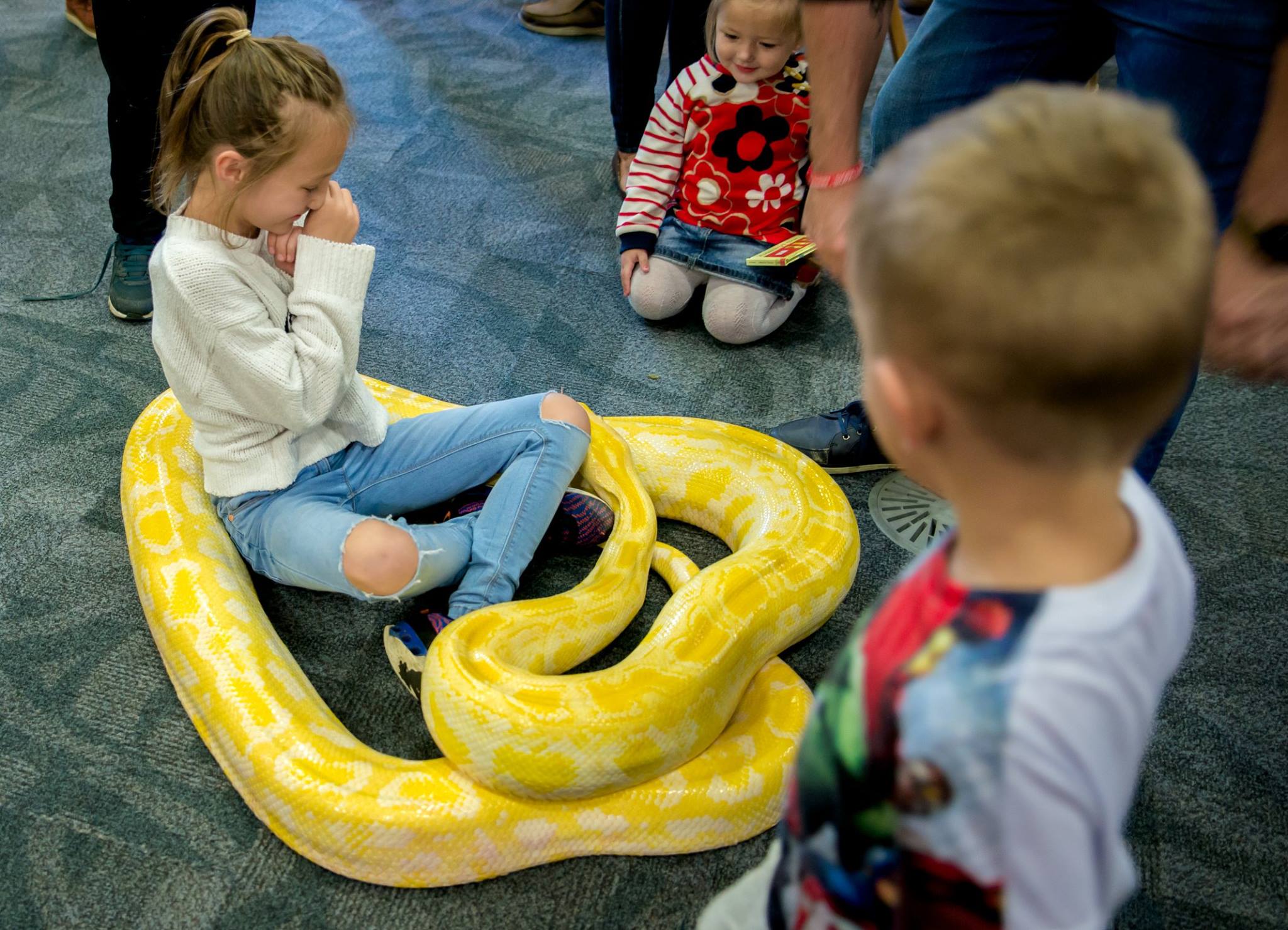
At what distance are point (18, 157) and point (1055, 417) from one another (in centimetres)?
392

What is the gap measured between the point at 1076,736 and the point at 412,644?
4.47 feet

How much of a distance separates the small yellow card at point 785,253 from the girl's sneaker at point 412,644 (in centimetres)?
141

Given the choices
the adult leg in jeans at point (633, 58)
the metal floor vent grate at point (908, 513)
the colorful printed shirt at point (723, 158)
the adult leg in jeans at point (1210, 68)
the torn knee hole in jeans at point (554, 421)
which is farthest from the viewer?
the adult leg in jeans at point (633, 58)

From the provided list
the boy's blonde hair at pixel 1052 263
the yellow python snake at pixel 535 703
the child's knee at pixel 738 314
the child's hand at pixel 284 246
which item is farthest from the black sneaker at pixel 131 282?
the boy's blonde hair at pixel 1052 263

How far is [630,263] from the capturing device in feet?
9.51

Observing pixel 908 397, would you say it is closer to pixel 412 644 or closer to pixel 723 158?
pixel 412 644

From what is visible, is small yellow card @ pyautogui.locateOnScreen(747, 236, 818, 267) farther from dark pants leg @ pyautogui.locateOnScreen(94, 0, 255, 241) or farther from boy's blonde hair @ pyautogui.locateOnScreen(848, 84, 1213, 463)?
boy's blonde hair @ pyautogui.locateOnScreen(848, 84, 1213, 463)

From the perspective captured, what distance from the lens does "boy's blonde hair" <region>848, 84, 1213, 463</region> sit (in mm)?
630

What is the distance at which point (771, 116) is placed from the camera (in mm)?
2803

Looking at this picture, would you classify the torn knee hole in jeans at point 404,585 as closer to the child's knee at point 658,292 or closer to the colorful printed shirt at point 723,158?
the child's knee at point 658,292

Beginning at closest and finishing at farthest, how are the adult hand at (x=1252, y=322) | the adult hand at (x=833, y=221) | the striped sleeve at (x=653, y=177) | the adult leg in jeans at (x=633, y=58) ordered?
the adult hand at (x=1252, y=322)
the adult hand at (x=833, y=221)
the striped sleeve at (x=653, y=177)
the adult leg in jeans at (x=633, y=58)

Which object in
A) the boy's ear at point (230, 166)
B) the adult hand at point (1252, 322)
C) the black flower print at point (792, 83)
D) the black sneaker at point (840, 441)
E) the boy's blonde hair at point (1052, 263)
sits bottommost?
the black sneaker at point (840, 441)

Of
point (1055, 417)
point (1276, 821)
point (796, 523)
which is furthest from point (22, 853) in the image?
point (1276, 821)

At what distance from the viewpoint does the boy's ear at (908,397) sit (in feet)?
2.37
